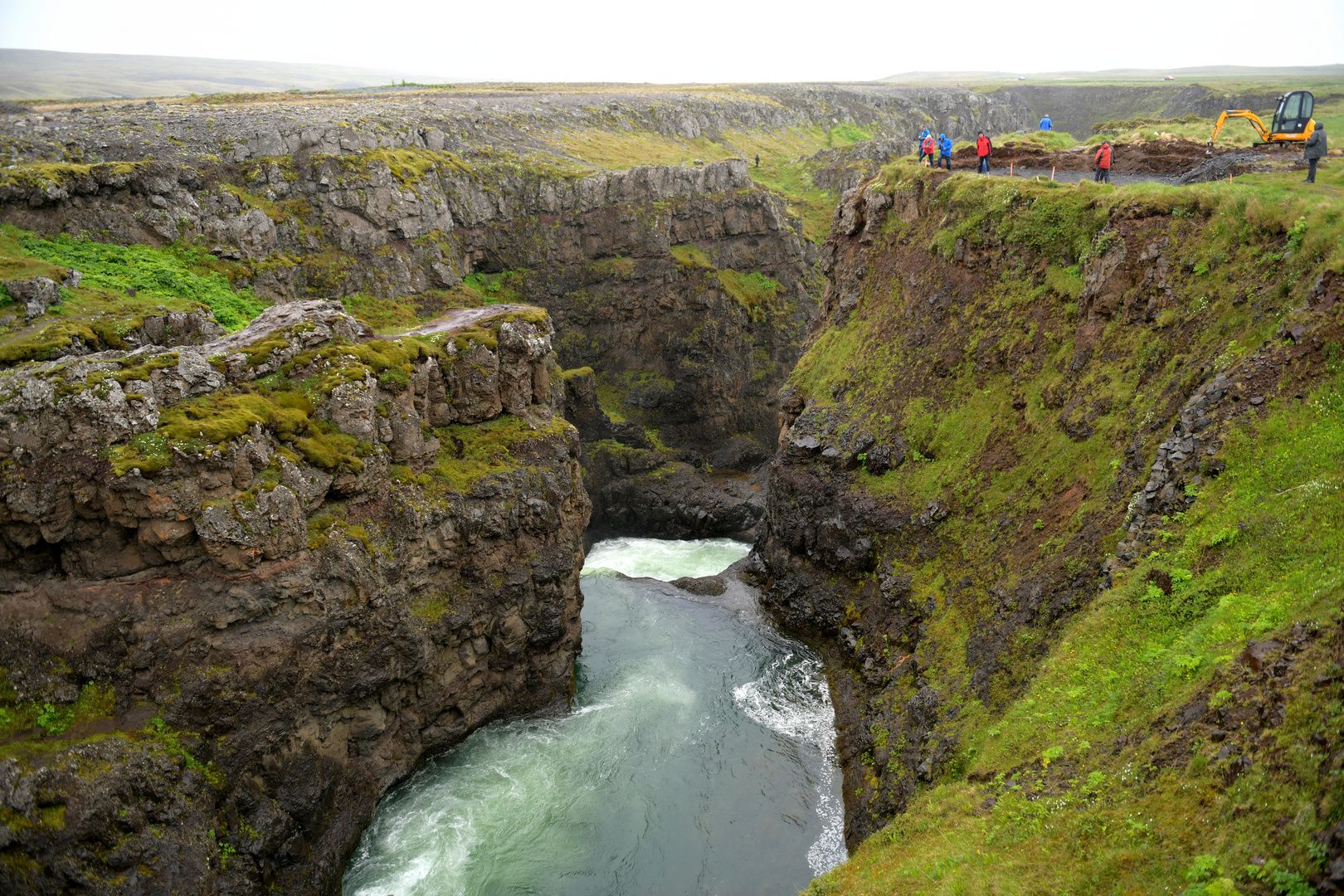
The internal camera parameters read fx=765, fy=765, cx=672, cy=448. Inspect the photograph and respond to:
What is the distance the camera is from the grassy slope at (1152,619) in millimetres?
13039

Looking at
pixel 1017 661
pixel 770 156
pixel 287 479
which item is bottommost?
pixel 1017 661

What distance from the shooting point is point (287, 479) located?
25688 mm

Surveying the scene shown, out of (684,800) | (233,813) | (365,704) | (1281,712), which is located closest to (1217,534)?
(1281,712)

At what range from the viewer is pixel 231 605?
23.8 metres

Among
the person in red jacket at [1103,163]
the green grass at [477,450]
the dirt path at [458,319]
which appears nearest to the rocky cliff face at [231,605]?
the green grass at [477,450]

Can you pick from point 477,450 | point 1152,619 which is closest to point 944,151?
point 477,450

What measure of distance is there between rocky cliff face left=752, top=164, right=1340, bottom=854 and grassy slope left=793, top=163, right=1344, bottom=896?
6.7 inches

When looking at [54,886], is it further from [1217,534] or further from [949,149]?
[949,149]

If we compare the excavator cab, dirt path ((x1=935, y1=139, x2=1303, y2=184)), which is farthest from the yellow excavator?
dirt path ((x1=935, y1=139, x2=1303, y2=184))

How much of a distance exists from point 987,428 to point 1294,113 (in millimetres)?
16597

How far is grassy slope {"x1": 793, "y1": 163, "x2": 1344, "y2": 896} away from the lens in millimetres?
13039

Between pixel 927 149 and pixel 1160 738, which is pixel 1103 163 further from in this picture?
pixel 1160 738

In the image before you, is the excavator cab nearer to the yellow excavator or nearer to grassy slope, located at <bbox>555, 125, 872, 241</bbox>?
the yellow excavator

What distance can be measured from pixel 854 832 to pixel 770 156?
96840 millimetres
